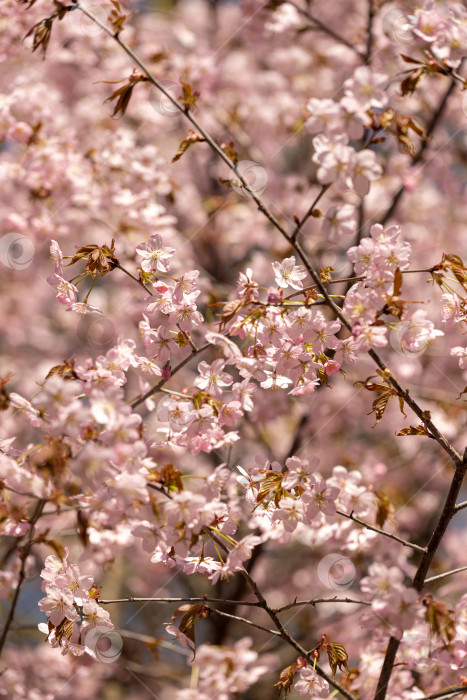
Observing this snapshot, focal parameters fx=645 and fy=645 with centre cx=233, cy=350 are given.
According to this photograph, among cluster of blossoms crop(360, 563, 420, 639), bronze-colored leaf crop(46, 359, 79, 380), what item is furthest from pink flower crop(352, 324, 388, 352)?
bronze-colored leaf crop(46, 359, 79, 380)

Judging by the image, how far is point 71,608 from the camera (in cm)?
137

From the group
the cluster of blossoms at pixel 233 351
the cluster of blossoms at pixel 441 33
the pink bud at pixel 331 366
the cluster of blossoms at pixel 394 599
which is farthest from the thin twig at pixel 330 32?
the cluster of blossoms at pixel 394 599

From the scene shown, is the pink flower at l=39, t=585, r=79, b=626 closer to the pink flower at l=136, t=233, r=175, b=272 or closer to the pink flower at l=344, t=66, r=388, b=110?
the pink flower at l=136, t=233, r=175, b=272

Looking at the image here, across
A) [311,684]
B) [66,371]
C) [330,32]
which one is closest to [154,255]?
[66,371]

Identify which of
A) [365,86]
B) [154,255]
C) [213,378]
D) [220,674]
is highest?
[365,86]

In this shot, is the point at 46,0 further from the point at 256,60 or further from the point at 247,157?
the point at 256,60

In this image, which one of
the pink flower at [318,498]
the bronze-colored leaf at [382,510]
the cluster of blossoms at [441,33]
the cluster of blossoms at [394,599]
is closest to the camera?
the cluster of blossoms at [394,599]

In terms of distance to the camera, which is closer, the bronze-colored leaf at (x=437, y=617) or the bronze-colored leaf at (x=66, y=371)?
the bronze-colored leaf at (x=437, y=617)

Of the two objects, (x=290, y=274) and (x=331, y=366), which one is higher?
(x=290, y=274)

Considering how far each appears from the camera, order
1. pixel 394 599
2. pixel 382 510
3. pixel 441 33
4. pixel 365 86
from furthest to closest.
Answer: pixel 382 510
pixel 441 33
pixel 365 86
pixel 394 599

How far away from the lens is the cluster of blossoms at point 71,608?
1.37 metres

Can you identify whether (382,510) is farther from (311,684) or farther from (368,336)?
(368,336)

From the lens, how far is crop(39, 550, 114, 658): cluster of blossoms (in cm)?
137

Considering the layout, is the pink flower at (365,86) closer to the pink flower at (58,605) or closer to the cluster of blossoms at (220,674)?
the pink flower at (58,605)
